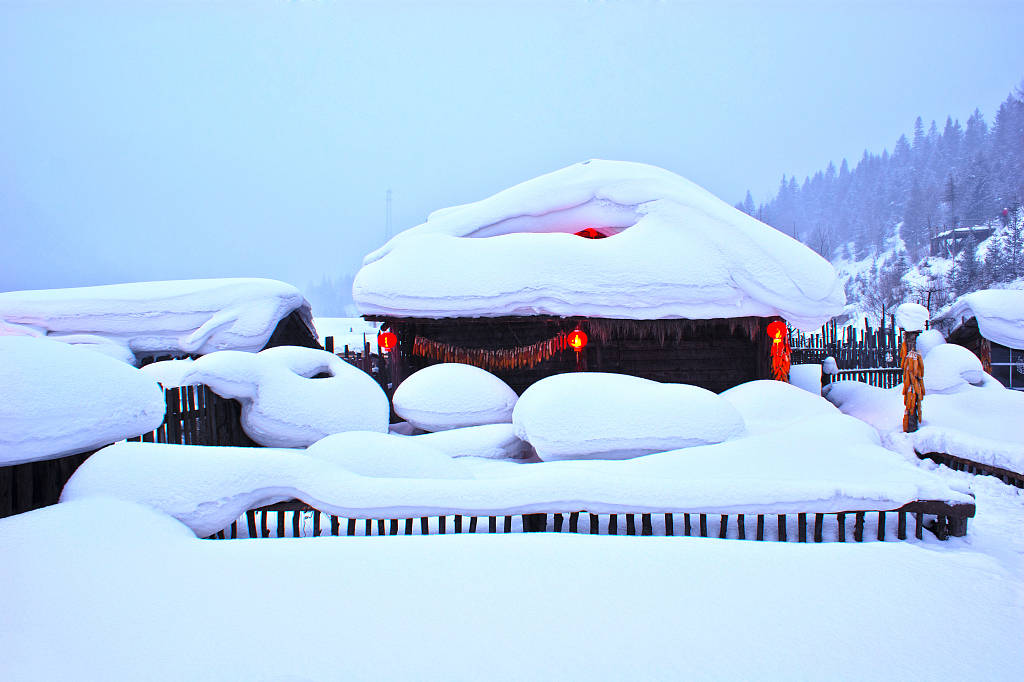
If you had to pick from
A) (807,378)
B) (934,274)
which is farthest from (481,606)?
(934,274)

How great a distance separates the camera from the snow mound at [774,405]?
24.8 ft

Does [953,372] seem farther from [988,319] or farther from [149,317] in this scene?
[149,317]

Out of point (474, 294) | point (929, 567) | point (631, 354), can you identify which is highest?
point (474, 294)

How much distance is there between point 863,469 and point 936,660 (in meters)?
3.01

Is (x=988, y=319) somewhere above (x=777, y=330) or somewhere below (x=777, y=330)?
above

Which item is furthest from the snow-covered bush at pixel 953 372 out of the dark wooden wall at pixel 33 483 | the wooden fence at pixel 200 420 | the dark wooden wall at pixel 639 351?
the dark wooden wall at pixel 33 483

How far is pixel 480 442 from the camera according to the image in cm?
744

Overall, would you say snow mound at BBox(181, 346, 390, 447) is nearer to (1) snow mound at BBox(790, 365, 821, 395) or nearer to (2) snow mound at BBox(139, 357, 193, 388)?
(2) snow mound at BBox(139, 357, 193, 388)

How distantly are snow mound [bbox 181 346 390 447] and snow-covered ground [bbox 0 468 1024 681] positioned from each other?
376 cm

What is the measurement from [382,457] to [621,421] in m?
2.96

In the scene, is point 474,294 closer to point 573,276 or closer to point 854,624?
point 573,276

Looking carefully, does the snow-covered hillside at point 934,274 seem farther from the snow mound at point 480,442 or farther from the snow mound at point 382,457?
the snow mound at point 382,457

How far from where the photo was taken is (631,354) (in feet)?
33.2

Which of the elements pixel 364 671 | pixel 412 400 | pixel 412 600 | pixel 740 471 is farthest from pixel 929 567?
pixel 412 400
